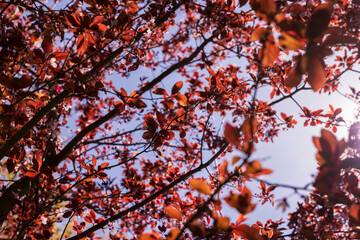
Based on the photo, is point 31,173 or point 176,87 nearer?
→ point 31,173

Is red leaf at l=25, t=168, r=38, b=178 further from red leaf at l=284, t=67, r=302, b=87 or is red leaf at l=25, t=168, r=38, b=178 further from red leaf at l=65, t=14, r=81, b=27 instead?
red leaf at l=284, t=67, r=302, b=87

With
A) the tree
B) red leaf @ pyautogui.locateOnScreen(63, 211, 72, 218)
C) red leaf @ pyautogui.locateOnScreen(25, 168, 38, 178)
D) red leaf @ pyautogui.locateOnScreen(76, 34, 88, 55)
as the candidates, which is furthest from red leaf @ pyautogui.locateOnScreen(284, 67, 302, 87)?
red leaf @ pyautogui.locateOnScreen(63, 211, 72, 218)

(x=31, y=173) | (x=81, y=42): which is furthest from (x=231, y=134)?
(x=31, y=173)

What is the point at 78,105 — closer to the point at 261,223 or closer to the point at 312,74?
the point at 261,223

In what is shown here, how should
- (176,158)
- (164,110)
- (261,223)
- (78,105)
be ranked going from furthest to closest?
1. (78,105)
2. (176,158)
3. (164,110)
4. (261,223)

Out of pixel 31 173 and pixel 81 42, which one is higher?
pixel 81 42

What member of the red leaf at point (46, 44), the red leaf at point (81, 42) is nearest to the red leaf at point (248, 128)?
the red leaf at point (81, 42)

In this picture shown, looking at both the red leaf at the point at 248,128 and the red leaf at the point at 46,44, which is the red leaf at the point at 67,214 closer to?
the red leaf at the point at 46,44

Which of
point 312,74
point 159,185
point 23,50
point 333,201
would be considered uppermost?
point 23,50

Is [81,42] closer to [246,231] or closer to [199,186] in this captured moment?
[199,186]

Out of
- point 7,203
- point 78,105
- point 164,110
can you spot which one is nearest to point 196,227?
point 7,203

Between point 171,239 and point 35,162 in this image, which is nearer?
point 171,239

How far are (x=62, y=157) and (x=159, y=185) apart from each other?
1.34m

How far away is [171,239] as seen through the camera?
948mm
